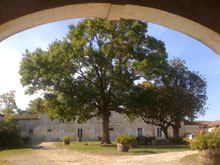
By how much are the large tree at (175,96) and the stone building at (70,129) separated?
5.80 metres

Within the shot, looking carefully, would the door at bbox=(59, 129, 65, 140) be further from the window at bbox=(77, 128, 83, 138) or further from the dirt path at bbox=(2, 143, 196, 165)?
the dirt path at bbox=(2, 143, 196, 165)

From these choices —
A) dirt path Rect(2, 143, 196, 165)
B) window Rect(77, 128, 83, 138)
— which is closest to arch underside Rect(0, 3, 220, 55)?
dirt path Rect(2, 143, 196, 165)

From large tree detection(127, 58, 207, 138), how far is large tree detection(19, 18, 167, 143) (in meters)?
2.13

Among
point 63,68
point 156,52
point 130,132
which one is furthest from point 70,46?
point 130,132

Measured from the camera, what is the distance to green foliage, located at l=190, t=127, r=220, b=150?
666cm

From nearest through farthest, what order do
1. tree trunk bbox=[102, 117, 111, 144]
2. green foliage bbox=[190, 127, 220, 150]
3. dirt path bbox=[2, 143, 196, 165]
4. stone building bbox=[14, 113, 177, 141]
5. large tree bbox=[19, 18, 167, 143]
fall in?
1. green foliage bbox=[190, 127, 220, 150]
2. dirt path bbox=[2, 143, 196, 165]
3. large tree bbox=[19, 18, 167, 143]
4. tree trunk bbox=[102, 117, 111, 144]
5. stone building bbox=[14, 113, 177, 141]

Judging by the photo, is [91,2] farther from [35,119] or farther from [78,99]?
[35,119]

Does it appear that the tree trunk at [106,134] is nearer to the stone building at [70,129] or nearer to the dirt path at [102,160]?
the dirt path at [102,160]

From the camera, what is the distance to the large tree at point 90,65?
17.1 metres

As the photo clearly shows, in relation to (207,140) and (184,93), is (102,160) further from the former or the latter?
(184,93)

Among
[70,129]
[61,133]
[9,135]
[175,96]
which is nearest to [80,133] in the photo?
[70,129]

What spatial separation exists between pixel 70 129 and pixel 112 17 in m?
28.8

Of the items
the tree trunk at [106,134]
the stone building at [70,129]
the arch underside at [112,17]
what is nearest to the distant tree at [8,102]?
the stone building at [70,129]

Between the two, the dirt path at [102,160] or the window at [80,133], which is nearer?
the dirt path at [102,160]
